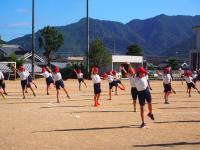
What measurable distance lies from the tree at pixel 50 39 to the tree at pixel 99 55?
6.80m

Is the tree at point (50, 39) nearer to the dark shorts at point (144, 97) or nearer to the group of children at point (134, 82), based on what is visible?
the group of children at point (134, 82)

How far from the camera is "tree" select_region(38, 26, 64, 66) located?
69.7m

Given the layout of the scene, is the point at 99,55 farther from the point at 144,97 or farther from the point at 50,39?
the point at 144,97

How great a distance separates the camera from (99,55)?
245 ft

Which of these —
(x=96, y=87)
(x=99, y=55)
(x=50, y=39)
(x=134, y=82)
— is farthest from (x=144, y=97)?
(x=99, y=55)

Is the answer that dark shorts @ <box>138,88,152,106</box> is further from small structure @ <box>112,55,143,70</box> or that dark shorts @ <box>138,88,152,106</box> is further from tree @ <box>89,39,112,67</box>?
tree @ <box>89,39,112,67</box>

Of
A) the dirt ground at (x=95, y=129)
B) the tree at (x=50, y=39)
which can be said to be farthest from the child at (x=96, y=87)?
the tree at (x=50, y=39)

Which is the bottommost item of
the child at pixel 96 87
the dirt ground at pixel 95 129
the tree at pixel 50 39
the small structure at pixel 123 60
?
the dirt ground at pixel 95 129

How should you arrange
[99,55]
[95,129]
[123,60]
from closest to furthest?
[95,129] → [99,55] → [123,60]

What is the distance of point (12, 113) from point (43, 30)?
53.1 m

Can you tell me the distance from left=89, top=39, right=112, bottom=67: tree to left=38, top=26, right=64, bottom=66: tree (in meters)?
6.80

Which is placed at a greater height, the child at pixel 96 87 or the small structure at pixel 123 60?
the small structure at pixel 123 60

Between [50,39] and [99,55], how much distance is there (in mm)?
8627

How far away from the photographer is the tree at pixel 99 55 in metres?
74.3
